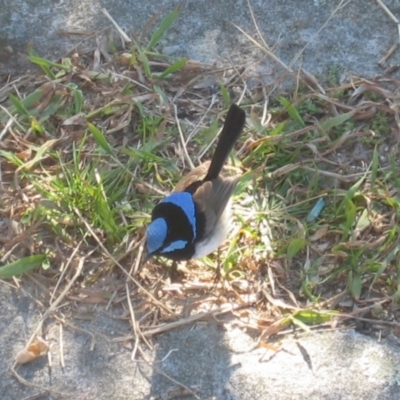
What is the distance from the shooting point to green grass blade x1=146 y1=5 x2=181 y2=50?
6.08 m

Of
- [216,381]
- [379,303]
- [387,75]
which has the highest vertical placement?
[387,75]

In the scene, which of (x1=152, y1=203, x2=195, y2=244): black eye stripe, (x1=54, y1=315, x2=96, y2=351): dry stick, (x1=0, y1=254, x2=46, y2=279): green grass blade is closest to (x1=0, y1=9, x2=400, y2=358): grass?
(x1=0, y1=254, x2=46, y2=279): green grass blade

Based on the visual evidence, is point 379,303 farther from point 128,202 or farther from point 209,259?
point 128,202

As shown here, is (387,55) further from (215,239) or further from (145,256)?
(145,256)

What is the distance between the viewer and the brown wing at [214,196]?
4.92 m

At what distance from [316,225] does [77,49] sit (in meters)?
2.14

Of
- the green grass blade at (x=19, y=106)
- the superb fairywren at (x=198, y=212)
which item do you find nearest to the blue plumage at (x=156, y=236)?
the superb fairywren at (x=198, y=212)

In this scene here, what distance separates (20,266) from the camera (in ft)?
16.5

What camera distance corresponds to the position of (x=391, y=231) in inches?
200

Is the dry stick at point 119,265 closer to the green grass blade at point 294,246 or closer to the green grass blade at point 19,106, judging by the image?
the green grass blade at point 294,246

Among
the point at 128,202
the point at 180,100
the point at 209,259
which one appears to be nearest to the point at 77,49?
the point at 180,100

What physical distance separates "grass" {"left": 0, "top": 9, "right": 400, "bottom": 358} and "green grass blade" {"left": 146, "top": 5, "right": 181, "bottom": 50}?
0.02 m

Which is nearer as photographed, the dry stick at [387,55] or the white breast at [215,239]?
the white breast at [215,239]

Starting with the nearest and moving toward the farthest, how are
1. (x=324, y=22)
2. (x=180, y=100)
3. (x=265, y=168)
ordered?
(x=265, y=168), (x=180, y=100), (x=324, y=22)
